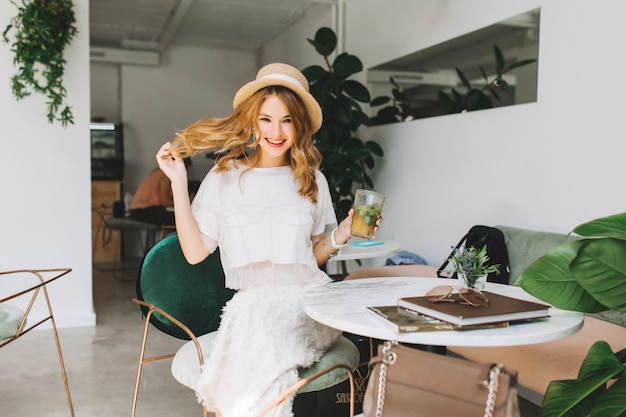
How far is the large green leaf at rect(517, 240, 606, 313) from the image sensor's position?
4.65 feet

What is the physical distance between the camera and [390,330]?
4.11ft

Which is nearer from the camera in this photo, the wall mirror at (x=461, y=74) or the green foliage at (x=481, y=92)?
the wall mirror at (x=461, y=74)

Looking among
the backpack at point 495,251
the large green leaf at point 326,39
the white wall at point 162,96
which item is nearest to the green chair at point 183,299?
the backpack at point 495,251

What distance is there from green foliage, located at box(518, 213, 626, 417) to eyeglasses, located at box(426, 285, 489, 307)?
120 millimetres

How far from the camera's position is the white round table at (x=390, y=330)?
3.98ft

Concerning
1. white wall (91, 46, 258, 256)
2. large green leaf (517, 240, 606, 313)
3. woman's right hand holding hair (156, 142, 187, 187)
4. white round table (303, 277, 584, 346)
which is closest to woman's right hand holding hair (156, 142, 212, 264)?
woman's right hand holding hair (156, 142, 187, 187)

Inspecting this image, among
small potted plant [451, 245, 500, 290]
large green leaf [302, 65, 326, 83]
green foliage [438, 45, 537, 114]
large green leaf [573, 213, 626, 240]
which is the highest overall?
large green leaf [302, 65, 326, 83]

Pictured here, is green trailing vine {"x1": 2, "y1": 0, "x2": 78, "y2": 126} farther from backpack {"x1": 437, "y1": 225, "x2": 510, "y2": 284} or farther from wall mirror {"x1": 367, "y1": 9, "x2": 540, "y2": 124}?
backpack {"x1": 437, "y1": 225, "x2": 510, "y2": 284}

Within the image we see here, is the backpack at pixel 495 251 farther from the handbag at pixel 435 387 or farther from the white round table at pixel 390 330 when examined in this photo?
the handbag at pixel 435 387

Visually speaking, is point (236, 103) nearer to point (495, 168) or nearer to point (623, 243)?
point (623, 243)

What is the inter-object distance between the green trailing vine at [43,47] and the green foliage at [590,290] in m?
3.56

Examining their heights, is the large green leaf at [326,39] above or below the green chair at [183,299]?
above

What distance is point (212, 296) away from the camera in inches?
82.2

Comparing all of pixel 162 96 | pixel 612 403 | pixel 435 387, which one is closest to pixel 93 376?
pixel 435 387
